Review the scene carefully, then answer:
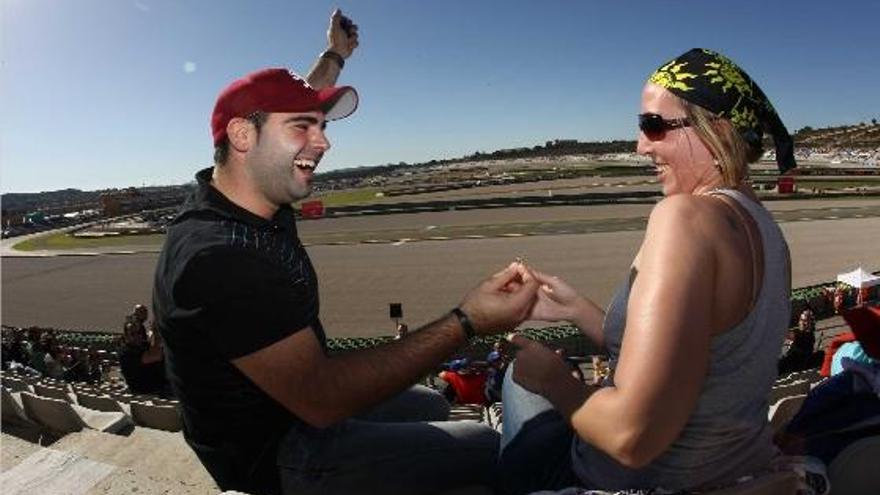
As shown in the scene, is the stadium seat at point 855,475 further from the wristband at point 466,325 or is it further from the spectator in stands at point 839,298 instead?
the spectator in stands at point 839,298

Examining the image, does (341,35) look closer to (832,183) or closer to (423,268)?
(423,268)

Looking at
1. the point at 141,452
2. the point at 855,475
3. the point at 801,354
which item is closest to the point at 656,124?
the point at 855,475

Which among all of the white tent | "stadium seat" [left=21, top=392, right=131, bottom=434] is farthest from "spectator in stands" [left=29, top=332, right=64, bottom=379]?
the white tent

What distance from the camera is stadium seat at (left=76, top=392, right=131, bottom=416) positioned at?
6.52 m

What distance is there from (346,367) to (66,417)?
436cm

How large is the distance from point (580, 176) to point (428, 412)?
119031mm

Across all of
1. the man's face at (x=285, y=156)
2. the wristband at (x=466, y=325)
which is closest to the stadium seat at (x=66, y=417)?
the man's face at (x=285, y=156)

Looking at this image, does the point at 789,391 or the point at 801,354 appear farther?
the point at 801,354

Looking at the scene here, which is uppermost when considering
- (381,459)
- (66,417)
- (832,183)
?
(381,459)

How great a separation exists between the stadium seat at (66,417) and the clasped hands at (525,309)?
4.15 m

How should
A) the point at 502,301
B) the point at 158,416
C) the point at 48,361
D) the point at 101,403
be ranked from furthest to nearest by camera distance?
the point at 48,361 → the point at 101,403 → the point at 158,416 → the point at 502,301

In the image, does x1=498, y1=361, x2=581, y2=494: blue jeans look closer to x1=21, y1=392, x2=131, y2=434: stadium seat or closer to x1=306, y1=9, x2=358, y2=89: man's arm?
x1=306, y1=9, x2=358, y2=89: man's arm

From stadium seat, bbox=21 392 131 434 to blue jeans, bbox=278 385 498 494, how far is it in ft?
12.1

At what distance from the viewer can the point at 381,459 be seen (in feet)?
7.79
